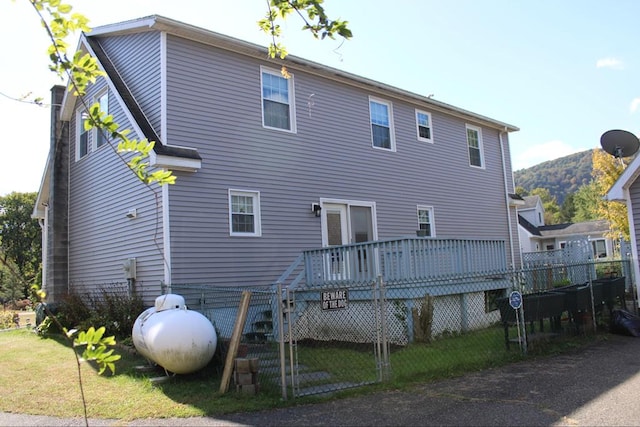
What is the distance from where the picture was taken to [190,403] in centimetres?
640

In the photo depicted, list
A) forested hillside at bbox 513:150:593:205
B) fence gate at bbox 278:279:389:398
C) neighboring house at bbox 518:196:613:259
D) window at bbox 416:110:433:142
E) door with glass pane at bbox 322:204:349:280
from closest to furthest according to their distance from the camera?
fence gate at bbox 278:279:389:398
door with glass pane at bbox 322:204:349:280
window at bbox 416:110:433:142
neighboring house at bbox 518:196:613:259
forested hillside at bbox 513:150:593:205

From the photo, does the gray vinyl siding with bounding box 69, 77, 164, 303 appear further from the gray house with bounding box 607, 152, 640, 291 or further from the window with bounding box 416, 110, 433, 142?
the gray house with bounding box 607, 152, 640, 291

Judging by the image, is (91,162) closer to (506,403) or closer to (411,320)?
(411,320)

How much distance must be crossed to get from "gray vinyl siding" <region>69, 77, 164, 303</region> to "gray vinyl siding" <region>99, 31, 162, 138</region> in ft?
2.36

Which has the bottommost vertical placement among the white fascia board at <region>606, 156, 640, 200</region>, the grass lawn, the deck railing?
the grass lawn

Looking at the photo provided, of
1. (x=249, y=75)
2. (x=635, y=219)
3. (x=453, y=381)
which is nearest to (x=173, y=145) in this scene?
(x=249, y=75)

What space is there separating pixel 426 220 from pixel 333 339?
6963mm

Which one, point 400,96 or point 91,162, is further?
point 400,96

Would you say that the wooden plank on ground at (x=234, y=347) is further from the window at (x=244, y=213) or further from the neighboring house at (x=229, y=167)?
the window at (x=244, y=213)

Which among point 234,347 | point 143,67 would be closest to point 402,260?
point 234,347

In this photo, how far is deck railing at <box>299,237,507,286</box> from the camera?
32.3 ft

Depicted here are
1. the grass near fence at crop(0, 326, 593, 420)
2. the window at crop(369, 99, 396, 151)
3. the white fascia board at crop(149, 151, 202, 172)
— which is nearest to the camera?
the grass near fence at crop(0, 326, 593, 420)

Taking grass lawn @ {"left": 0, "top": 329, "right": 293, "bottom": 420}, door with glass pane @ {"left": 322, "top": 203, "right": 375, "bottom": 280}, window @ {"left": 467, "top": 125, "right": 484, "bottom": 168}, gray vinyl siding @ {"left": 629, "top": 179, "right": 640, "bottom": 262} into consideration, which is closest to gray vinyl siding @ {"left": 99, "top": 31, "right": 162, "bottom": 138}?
door with glass pane @ {"left": 322, "top": 203, "right": 375, "bottom": 280}

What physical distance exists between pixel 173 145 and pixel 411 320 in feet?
19.9
